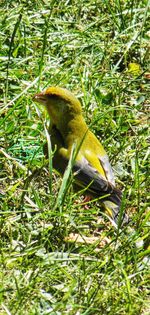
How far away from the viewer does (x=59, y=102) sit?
714 cm

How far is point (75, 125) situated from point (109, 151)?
0.43 m

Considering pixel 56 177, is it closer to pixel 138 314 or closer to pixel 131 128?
pixel 131 128

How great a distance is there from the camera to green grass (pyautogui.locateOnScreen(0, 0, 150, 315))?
5.88 meters

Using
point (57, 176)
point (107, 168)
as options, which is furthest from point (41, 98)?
point (107, 168)

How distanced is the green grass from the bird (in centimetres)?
12

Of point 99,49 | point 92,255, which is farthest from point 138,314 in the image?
point 99,49

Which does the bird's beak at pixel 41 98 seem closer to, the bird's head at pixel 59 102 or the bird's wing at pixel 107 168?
the bird's head at pixel 59 102

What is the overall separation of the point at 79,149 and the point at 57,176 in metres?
0.67

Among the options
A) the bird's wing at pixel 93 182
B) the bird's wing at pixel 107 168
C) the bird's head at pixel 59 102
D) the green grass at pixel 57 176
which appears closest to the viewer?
the green grass at pixel 57 176

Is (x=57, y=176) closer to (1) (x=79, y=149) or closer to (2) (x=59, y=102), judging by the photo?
(2) (x=59, y=102)

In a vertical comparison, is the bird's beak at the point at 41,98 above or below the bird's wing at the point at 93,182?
above

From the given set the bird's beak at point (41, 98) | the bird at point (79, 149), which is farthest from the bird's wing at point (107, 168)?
the bird's beak at point (41, 98)

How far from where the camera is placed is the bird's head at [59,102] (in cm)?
713

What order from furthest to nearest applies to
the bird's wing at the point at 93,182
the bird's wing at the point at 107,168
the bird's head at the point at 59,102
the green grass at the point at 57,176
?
the bird's head at the point at 59,102, the bird's wing at the point at 107,168, the bird's wing at the point at 93,182, the green grass at the point at 57,176
